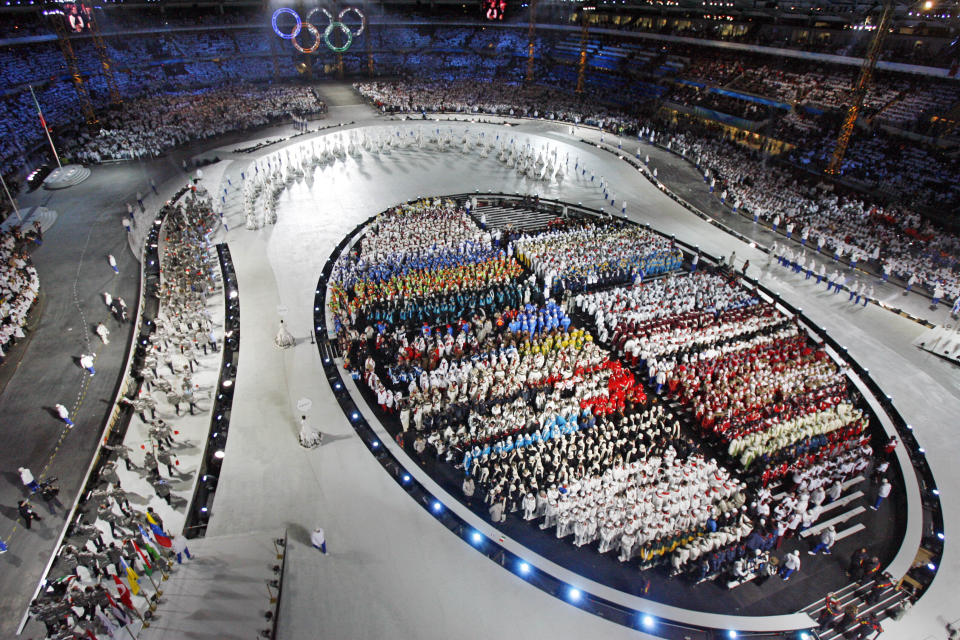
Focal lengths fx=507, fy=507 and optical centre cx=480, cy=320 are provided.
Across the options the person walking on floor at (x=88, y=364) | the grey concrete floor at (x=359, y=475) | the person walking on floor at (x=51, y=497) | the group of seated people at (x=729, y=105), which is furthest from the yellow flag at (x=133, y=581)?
the group of seated people at (x=729, y=105)

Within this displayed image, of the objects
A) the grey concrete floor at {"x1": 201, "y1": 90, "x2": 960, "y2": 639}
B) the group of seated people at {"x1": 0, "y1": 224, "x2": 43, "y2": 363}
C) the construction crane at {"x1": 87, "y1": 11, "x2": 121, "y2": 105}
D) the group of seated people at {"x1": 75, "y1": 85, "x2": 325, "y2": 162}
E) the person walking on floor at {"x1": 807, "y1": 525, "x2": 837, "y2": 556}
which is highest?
the construction crane at {"x1": 87, "y1": 11, "x2": 121, "y2": 105}

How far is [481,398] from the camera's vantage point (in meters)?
16.0

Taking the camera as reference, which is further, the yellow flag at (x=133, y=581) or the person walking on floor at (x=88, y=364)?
the person walking on floor at (x=88, y=364)

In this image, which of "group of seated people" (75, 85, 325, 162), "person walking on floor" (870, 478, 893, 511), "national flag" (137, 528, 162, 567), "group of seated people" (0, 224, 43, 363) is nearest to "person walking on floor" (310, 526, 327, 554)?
"national flag" (137, 528, 162, 567)

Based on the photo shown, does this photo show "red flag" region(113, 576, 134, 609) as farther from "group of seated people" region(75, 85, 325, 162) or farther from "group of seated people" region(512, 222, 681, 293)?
"group of seated people" region(75, 85, 325, 162)

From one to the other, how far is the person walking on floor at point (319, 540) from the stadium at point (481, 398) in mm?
314

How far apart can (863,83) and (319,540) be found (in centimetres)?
4142

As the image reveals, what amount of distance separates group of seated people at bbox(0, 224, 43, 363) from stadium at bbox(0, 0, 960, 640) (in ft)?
0.43

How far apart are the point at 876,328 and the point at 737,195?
13.9 metres

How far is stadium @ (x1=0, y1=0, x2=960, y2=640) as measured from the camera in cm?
1103

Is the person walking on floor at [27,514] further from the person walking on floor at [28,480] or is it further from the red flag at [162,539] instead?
the red flag at [162,539]

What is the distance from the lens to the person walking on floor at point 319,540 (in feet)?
37.3

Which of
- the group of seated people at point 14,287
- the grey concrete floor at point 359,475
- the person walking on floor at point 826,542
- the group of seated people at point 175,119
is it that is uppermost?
the group of seated people at point 175,119

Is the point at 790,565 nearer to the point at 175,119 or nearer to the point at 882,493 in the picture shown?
the point at 882,493
